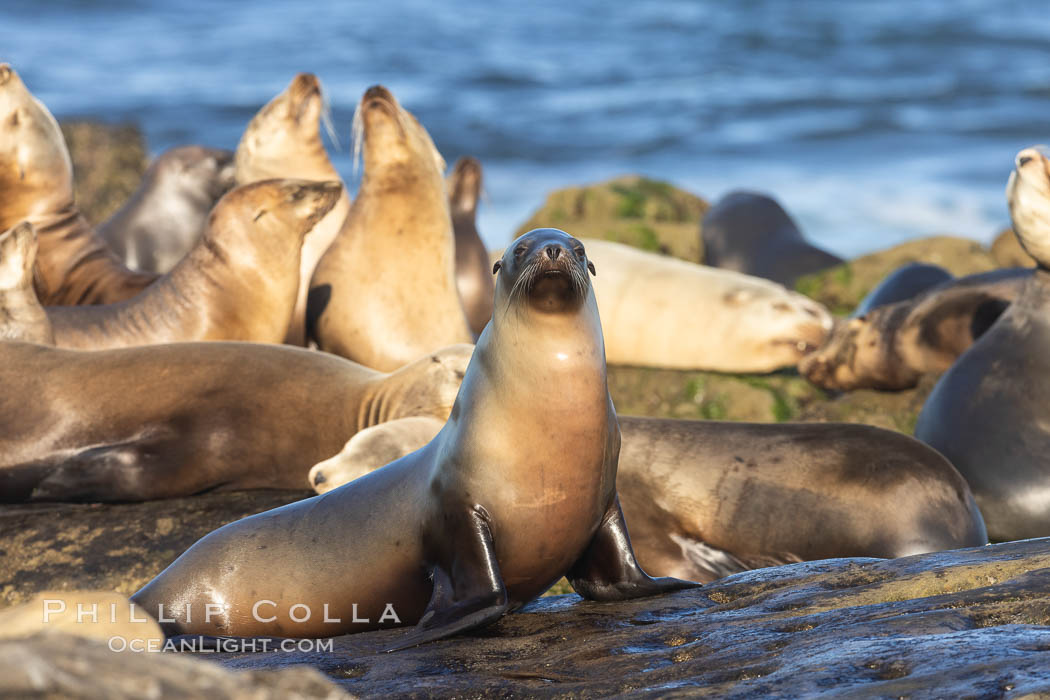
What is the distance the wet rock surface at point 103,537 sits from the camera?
15.2 ft

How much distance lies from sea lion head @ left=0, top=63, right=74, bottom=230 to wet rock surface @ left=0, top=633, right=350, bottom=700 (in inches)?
262

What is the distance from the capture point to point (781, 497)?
16.7 ft

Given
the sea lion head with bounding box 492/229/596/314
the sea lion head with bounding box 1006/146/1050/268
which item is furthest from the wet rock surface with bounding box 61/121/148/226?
the sea lion head with bounding box 492/229/596/314

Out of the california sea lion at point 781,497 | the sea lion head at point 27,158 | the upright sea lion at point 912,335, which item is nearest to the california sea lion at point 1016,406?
the california sea lion at point 781,497

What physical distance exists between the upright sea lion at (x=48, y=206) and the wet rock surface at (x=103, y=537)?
2.71 metres

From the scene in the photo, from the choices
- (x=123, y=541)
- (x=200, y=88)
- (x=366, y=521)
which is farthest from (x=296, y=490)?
(x=200, y=88)

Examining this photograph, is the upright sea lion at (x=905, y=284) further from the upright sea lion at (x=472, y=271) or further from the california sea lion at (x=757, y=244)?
the upright sea lion at (x=472, y=271)

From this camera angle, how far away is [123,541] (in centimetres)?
489

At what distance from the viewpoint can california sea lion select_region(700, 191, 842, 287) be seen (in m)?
11.0

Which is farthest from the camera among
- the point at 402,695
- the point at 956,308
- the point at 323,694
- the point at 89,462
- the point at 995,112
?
the point at 995,112

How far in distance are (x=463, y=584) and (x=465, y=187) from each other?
6.49 meters

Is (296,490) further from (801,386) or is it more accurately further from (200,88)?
(200,88)

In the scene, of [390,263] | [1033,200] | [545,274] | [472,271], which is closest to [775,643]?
[545,274]

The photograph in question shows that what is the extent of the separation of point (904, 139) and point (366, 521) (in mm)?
22866
